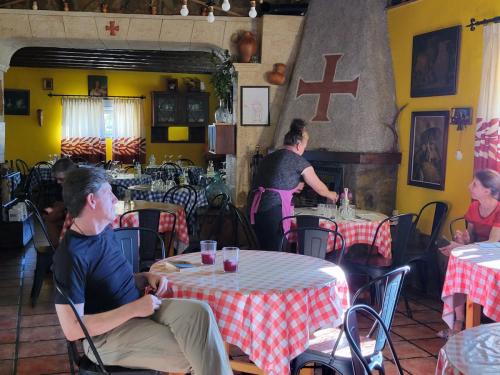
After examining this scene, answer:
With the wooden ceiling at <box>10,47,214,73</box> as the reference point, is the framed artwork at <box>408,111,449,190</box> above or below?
below

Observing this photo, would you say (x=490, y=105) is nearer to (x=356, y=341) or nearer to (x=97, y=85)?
(x=356, y=341)

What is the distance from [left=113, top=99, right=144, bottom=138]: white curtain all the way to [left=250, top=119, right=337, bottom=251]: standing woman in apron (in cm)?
822

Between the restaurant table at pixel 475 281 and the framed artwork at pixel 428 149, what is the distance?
184 centimetres

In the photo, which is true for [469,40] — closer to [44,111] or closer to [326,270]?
[326,270]

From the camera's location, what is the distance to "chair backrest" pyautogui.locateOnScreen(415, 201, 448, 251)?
15.7 ft

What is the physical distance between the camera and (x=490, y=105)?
4508 millimetres

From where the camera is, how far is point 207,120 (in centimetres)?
1245

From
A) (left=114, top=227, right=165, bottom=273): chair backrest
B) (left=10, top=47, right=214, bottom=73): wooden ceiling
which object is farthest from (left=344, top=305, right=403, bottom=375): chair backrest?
(left=10, top=47, right=214, bottom=73): wooden ceiling

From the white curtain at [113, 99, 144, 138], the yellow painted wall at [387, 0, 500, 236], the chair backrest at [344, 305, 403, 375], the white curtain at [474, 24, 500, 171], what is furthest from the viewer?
the white curtain at [113, 99, 144, 138]

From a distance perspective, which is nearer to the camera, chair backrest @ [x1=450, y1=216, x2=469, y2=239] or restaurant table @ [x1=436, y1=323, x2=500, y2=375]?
restaurant table @ [x1=436, y1=323, x2=500, y2=375]

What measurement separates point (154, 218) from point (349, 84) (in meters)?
2.89

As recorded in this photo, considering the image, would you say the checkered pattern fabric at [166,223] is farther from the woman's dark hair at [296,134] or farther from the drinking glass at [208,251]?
the drinking glass at [208,251]

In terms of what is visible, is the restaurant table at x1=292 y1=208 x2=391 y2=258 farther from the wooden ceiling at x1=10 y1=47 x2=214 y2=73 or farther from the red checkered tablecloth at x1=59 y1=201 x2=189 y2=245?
the wooden ceiling at x1=10 y1=47 x2=214 y2=73

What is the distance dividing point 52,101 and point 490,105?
9737 millimetres
